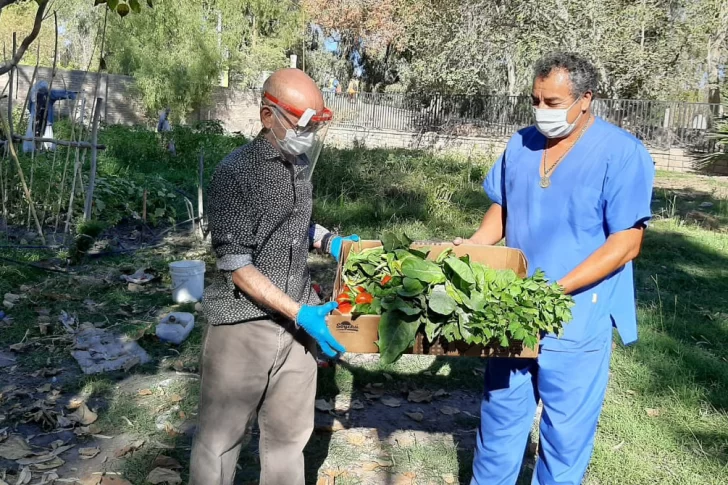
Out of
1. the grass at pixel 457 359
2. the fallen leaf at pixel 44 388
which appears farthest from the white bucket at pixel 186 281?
the fallen leaf at pixel 44 388

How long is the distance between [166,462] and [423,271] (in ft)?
6.02

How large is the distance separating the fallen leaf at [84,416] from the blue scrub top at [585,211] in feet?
8.56

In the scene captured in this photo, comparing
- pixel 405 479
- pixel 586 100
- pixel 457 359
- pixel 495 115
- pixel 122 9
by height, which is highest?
pixel 495 115

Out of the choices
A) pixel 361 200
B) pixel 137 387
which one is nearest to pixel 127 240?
pixel 361 200

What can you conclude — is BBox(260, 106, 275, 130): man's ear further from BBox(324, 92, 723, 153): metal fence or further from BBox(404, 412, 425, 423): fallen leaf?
BBox(324, 92, 723, 153): metal fence

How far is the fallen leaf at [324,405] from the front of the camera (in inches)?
162

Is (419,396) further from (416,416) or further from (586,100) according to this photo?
(586,100)

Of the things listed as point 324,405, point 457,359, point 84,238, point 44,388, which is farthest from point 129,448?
point 84,238

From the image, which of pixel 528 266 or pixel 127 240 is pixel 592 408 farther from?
pixel 127 240

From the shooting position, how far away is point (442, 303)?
233 centimetres

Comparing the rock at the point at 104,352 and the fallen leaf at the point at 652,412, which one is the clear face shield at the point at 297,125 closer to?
the rock at the point at 104,352

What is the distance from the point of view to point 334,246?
2996mm

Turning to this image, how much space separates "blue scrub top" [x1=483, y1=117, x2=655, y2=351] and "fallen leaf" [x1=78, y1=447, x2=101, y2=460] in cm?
238

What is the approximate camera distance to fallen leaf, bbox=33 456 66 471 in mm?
3351
